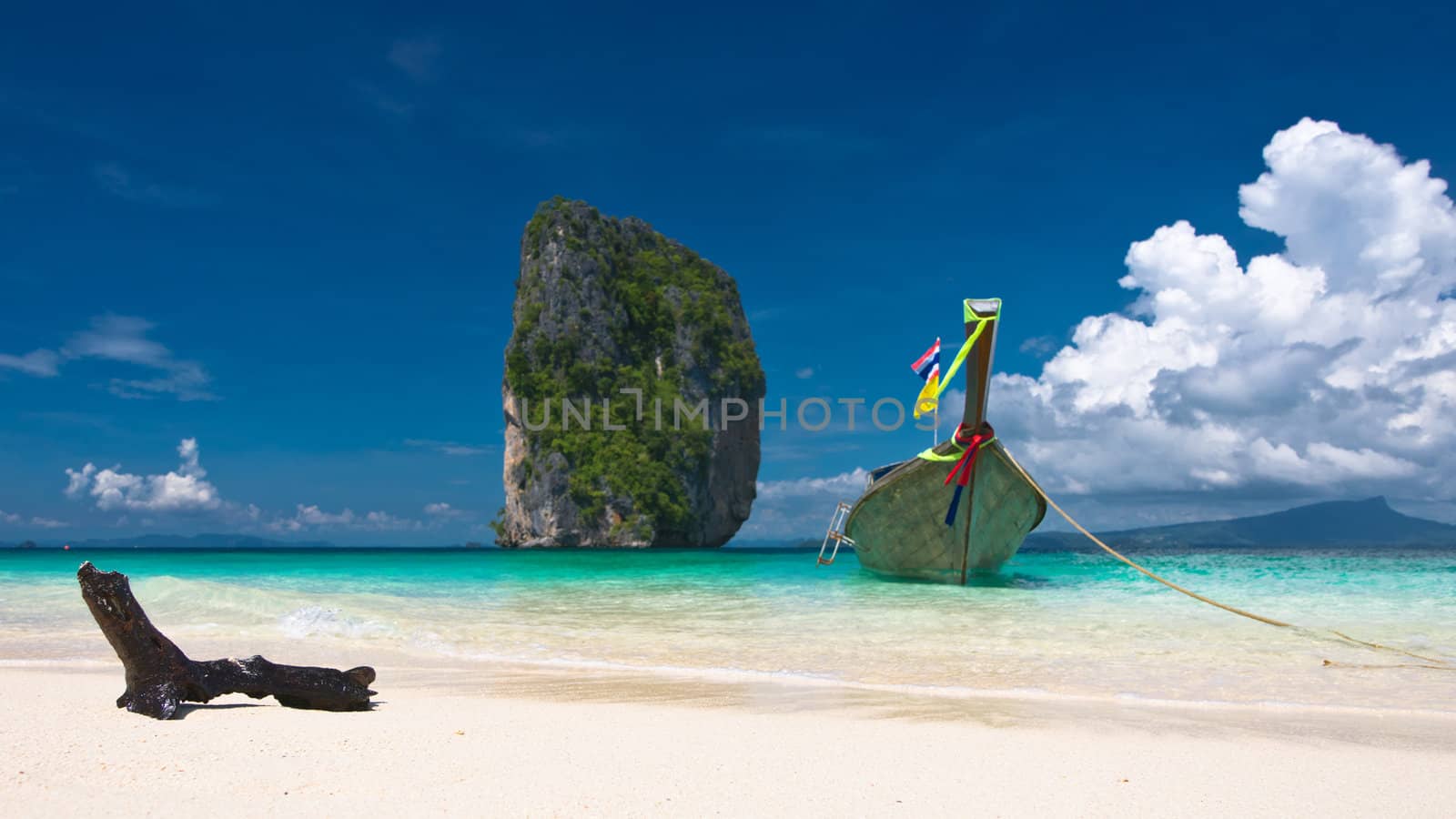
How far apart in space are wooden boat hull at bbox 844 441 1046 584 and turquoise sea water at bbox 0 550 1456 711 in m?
0.84

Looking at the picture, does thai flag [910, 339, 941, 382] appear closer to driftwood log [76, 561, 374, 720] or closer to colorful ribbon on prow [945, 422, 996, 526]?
colorful ribbon on prow [945, 422, 996, 526]

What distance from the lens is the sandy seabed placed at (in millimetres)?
2842

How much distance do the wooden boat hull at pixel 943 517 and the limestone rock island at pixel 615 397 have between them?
3874 cm

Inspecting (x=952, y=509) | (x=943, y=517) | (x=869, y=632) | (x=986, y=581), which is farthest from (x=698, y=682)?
(x=986, y=581)

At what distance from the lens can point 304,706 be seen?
437 cm

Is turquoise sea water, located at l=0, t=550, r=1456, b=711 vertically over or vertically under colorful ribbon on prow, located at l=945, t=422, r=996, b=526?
under

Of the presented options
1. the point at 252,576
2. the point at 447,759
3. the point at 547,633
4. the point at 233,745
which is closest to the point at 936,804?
the point at 447,759

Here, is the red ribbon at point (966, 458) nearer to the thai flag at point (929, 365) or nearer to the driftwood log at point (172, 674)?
the thai flag at point (929, 365)

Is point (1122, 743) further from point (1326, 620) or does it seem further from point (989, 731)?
point (1326, 620)

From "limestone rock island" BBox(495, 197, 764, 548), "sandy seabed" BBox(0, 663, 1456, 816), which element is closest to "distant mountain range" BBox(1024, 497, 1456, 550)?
"limestone rock island" BBox(495, 197, 764, 548)


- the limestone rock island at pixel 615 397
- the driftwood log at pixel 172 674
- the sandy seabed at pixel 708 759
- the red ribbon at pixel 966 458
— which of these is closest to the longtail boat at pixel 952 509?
the red ribbon at pixel 966 458

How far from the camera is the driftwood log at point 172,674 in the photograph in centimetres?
413

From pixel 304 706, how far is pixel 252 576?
757 inches

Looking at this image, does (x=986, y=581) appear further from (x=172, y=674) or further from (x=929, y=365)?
(x=172, y=674)
